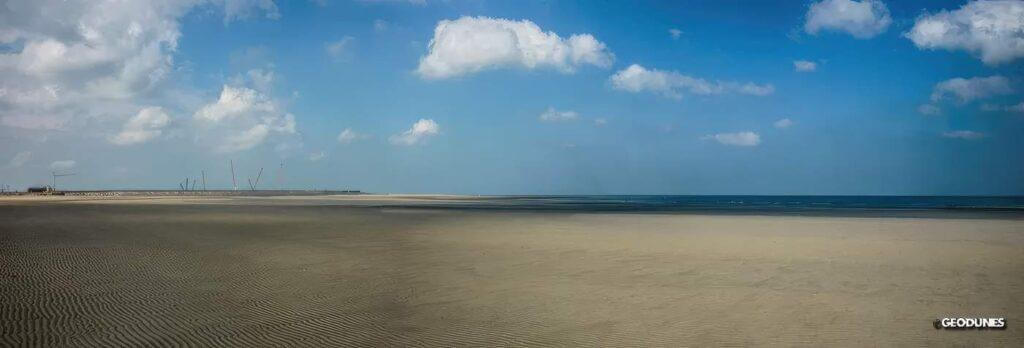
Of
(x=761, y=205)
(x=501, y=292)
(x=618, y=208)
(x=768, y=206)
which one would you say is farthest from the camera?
(x=761, y=205)

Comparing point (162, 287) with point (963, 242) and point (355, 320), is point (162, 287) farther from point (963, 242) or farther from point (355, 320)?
point (963, 242)

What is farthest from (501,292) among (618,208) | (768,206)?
(768,206)

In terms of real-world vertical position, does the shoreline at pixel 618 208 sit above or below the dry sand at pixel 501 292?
above

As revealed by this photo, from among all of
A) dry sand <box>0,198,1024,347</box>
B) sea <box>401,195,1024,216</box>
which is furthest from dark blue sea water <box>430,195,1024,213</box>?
dry sand <box>0,198,1024,347</box>

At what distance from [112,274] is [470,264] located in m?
7.92

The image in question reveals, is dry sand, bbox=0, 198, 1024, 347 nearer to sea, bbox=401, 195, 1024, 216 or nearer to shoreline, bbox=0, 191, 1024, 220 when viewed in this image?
shoreline, bbox=0, 191, 1024, 220

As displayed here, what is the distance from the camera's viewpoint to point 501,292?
10641mm

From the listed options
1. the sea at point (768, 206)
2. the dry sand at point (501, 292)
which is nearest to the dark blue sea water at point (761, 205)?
the sea at point (768, 206)

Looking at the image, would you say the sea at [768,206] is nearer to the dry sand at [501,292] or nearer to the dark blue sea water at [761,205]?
the dark blue sea water at [761,205]

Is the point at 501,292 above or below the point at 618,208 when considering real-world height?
below

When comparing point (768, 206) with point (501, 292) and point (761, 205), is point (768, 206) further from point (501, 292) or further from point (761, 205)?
point (501, 292)

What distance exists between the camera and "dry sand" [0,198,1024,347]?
24.8 ft

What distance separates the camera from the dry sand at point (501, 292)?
7547mm

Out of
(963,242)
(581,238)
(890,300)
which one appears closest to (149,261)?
(581,238)
